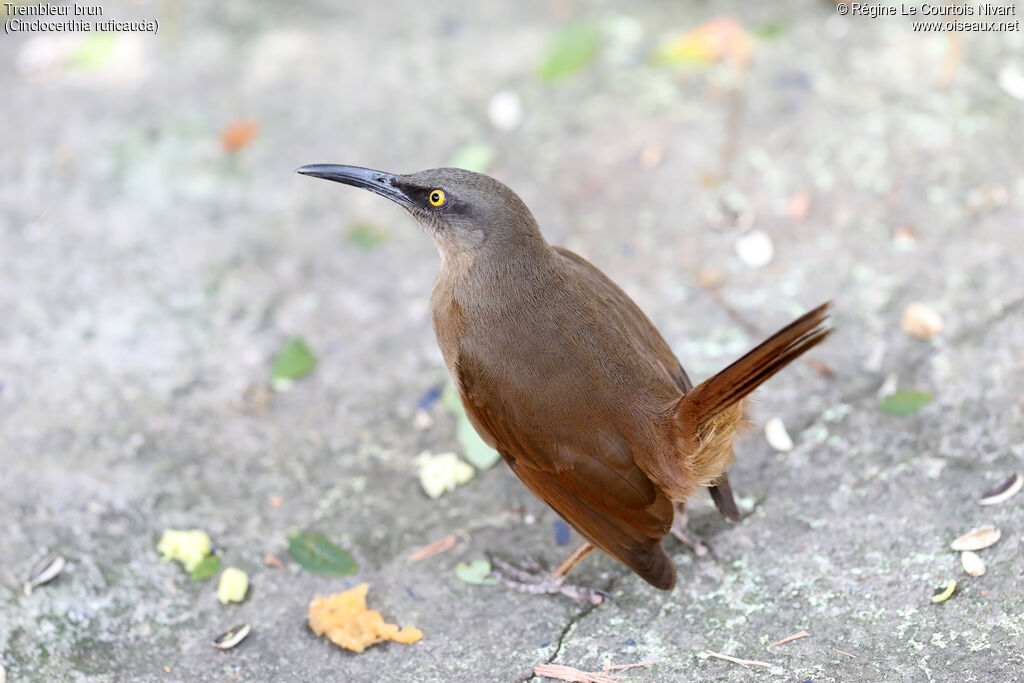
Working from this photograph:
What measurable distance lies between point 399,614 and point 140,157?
119 inches

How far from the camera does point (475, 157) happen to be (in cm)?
494

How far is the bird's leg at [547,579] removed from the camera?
3201 millimetres

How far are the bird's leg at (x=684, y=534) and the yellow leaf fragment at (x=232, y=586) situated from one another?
1.45 metres

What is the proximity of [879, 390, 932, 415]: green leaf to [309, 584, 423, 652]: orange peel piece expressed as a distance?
1883 millimetres

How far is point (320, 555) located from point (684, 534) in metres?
1.25

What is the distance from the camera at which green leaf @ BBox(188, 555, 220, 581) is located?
11.0 ft

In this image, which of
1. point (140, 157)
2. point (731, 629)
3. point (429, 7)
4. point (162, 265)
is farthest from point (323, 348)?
point (429, 7)

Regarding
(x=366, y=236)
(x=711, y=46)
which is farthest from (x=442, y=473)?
(x=711, y=46)

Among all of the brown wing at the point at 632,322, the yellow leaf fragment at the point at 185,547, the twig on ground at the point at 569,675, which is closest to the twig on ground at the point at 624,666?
the twig on ground at the point at 569,675

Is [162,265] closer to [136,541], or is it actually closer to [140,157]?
[140,157]

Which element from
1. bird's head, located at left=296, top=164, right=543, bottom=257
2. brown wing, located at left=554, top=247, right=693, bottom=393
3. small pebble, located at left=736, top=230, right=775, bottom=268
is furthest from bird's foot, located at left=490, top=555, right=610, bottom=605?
small pebble, located at left=736, top=230, right=775, bottom=268

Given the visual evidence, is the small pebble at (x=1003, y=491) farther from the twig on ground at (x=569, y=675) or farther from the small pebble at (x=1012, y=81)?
the small pebble at (x=1012, y=81)

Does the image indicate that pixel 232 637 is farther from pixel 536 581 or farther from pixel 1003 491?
pixel 1003 491

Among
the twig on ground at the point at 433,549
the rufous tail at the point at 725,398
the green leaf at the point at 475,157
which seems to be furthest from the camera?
the green leaf at the point at 475,157
